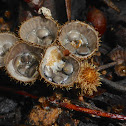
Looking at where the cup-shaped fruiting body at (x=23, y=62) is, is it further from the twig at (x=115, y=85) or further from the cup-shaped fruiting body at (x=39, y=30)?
the twig at (x=115, y=85)

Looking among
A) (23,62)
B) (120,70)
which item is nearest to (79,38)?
(120,70)

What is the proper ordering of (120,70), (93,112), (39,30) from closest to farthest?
(93,112) → (39,30) → (120,70)

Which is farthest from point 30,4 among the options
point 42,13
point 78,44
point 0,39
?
point 78,44

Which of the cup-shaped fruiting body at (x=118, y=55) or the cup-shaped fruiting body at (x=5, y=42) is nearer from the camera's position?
the cup-shaped fruiting body at (x=5, y=42)

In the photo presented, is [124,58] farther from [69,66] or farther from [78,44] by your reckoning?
[69,66]

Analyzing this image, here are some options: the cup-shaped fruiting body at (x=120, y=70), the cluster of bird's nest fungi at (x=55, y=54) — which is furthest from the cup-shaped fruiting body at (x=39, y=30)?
the cup-shaped fruiting body at (x=120, y=70)

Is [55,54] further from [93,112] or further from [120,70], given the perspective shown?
[120,70]

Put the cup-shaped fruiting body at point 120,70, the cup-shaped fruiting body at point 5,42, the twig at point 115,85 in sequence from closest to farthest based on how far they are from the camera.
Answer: the cup-shaped fruiting body at point 5,42
the twig at point 115,85
the cup-shaped fruiting body at point 120,70

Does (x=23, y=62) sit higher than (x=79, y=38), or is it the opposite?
(x=79, y=38)
